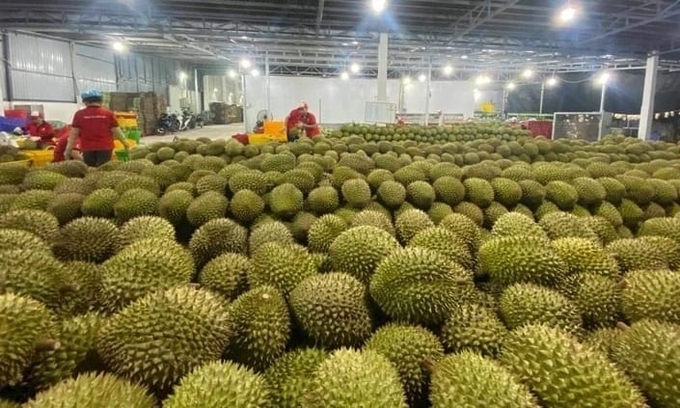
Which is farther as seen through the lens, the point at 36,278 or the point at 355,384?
the point at 36,278

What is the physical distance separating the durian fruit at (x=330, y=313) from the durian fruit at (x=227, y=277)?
0.31 m

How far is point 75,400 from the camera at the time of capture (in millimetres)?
1019

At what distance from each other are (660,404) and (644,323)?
0.29 m

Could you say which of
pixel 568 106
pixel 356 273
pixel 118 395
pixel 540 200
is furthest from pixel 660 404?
pixel 568 106

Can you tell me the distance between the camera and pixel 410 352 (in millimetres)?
1416

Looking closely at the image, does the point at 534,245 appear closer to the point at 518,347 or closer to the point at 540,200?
the point at 518,347

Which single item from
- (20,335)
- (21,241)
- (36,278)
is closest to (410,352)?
(20,335)

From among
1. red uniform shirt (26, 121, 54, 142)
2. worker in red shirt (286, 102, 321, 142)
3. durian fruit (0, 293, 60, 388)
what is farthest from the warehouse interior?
red uniform shirt (26, 121, 54, 142)

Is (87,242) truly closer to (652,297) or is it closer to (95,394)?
(95,394)

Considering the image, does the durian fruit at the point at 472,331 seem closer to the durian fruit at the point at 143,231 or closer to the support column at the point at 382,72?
the durian fruit at the point at 143,231

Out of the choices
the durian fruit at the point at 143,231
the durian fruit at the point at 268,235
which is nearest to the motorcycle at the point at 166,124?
the durian fruit at the point at 143,231

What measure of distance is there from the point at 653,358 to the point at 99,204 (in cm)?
271

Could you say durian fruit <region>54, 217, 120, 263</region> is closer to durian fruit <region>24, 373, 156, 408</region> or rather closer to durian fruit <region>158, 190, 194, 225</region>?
durian fruit <region>158, 190, 194, 225</region>

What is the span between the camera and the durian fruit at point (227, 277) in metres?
1.76
